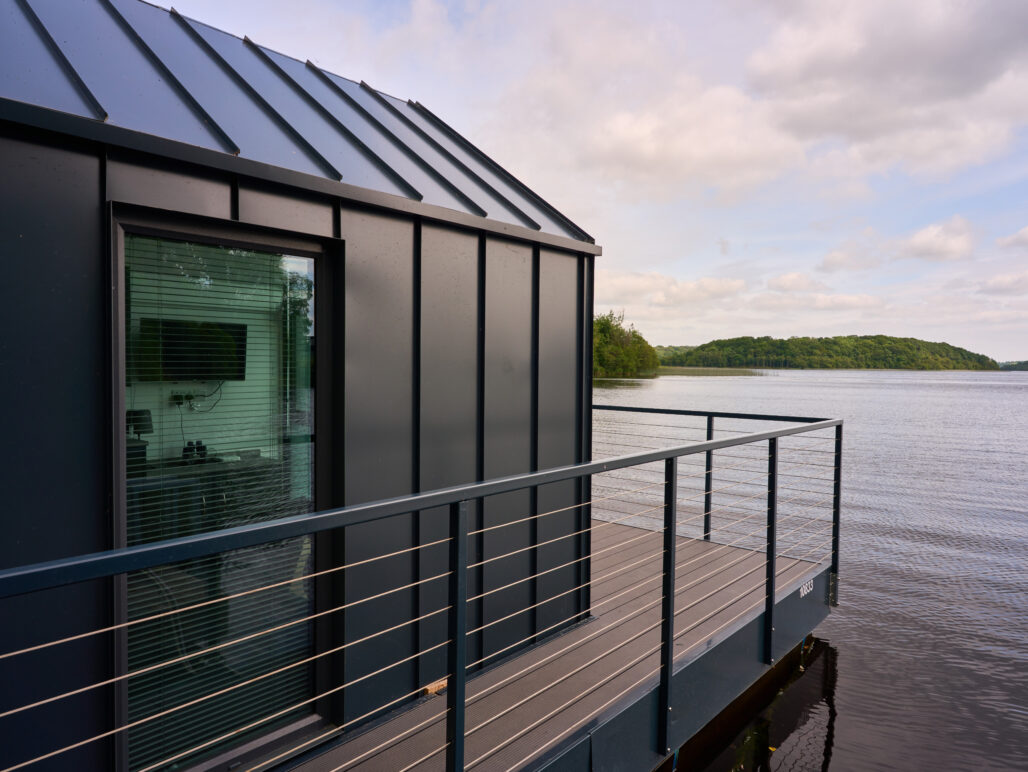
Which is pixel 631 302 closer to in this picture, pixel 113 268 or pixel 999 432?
pixel 999 432

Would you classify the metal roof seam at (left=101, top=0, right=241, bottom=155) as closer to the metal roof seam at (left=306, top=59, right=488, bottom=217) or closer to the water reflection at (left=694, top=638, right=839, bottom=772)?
the metal roof seam at (left=306, top=59, right=488, bottom=217)

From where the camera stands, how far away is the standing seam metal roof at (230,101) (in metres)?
2.32

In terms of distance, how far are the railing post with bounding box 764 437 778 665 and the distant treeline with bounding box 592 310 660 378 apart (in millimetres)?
61912

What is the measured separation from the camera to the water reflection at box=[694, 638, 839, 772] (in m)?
3.74

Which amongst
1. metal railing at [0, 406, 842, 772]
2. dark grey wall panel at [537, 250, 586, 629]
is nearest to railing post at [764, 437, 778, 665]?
metal railing at [0, 406, 842, 772]

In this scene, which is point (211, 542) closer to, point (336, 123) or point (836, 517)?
point (336, 123)

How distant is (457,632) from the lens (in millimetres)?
1859

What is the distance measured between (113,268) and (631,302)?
68858mm

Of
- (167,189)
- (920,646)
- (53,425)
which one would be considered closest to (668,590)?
(53,425)

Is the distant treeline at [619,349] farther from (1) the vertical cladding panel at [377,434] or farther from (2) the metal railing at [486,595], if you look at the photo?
(1) the vertical cladding panel at [377,434]

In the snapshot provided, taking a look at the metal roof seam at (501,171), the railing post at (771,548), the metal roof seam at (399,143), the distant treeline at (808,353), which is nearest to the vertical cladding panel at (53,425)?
the metal roof seam at (399,143)

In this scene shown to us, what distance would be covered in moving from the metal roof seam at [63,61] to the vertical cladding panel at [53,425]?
0.71 ft

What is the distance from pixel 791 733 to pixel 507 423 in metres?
2.83

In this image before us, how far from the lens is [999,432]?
2705 cm
